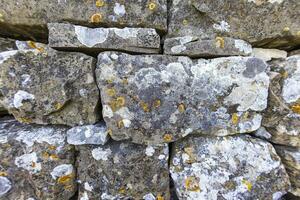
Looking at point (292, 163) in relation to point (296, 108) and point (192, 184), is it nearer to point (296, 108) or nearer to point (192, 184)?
point (296, 108)

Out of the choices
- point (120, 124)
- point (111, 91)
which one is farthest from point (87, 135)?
point (111, 91)

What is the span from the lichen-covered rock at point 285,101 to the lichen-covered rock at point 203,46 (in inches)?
11.7

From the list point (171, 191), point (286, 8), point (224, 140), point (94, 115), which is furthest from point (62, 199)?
point (286, 8)

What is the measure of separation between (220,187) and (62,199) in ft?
3.48

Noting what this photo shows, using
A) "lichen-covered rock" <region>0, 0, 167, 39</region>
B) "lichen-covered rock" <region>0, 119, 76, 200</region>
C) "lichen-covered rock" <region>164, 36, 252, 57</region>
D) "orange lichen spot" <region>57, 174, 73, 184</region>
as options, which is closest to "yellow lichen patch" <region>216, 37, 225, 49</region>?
"lichen-covered rock" <region>164, 36, 252, 57</region>

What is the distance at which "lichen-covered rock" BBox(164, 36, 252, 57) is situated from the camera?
1.14m

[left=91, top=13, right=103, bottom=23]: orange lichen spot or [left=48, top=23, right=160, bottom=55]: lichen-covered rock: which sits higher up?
[left=91, top=13, right=103, bottom=23]: orange lichen spot

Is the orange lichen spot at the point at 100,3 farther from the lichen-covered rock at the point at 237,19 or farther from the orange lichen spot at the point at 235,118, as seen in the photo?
the orange lichen spot at the point at 235,118

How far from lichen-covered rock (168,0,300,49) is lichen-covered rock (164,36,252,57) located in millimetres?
38

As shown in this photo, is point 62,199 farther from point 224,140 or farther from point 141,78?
point 224,140

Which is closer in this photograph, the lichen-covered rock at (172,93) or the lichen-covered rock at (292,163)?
the lichen-covered rock at (172,93)

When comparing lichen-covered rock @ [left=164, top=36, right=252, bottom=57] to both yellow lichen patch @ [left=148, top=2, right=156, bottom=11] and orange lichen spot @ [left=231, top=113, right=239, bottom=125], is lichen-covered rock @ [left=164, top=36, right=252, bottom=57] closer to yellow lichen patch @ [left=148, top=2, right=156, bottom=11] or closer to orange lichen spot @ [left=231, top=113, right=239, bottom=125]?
yellow lichen patch @ [left=148, top=2, right=156, bottom=11]

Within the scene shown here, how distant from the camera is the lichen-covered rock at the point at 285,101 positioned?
1165mm

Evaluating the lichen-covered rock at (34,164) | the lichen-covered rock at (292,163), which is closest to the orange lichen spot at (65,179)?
the lichen-covered rock at (34,164)
